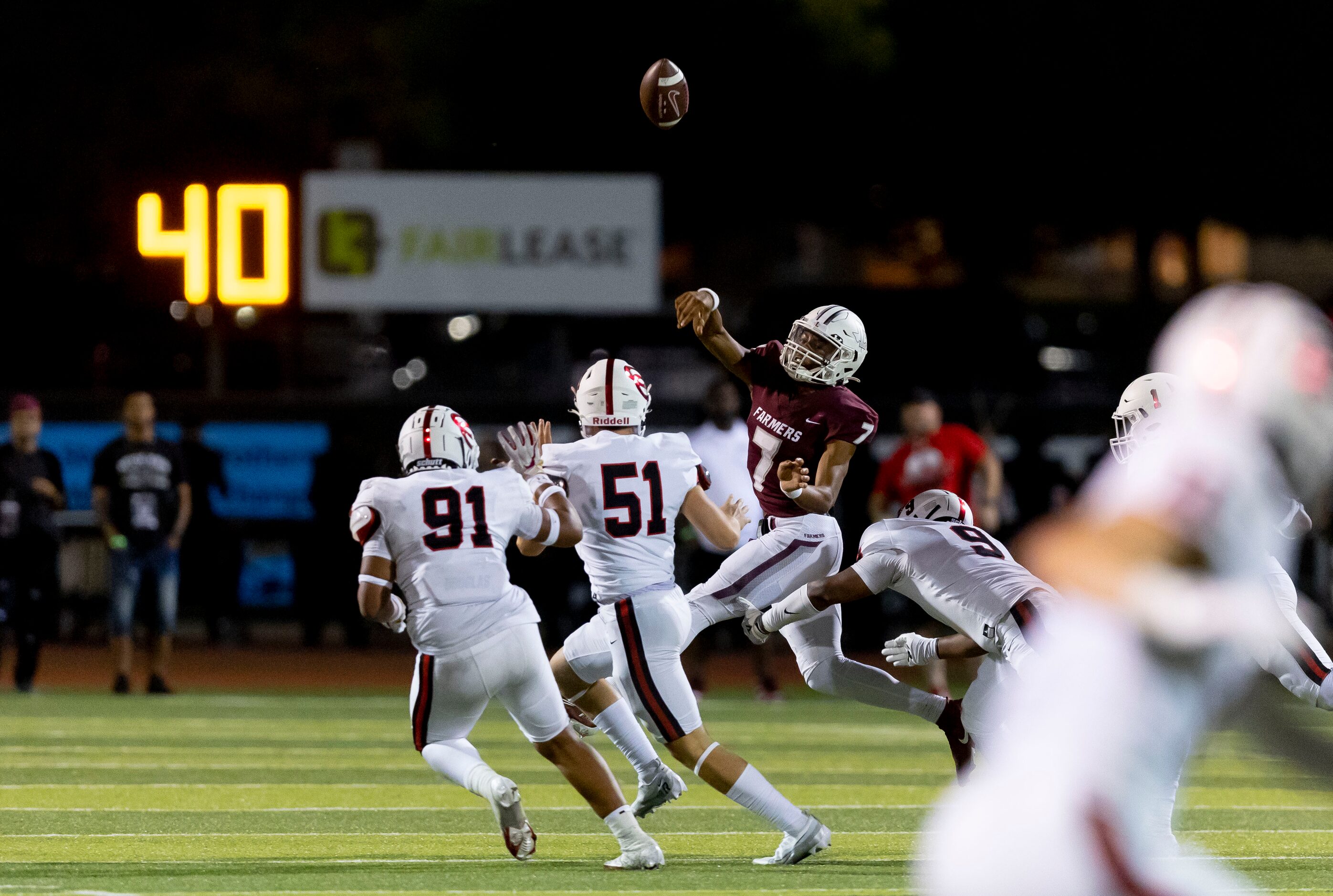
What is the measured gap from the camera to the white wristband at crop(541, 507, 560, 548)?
681 cm

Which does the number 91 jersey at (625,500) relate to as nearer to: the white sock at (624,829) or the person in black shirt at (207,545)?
the white sock at (624,829)

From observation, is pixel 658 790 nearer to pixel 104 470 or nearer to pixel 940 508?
pixel 940 508

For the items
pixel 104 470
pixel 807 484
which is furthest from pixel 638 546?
pixel 104 470

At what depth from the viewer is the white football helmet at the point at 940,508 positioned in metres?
7.57

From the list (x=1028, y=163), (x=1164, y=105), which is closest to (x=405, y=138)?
(x=1028, y=163)

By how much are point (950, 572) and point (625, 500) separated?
1201mm

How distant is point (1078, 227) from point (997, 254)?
1319mm

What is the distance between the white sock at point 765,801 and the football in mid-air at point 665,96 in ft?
10.8

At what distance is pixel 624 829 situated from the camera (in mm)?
6719

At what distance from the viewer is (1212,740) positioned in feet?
11.0

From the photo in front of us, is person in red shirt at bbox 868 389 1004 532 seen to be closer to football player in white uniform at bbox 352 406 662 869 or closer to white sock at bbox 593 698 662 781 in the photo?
white sock at bbox 593 698 662 781

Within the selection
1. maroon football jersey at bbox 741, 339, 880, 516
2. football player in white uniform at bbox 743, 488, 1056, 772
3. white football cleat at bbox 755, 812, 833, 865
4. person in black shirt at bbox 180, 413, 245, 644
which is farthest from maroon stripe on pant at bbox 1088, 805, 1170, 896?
person in black shirt at bbox 180, 413, 245, 644

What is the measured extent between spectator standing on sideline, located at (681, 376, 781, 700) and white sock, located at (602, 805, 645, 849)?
5.17 m

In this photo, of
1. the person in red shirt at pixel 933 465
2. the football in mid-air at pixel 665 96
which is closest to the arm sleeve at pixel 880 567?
the football in mid-air at pixel 665 96
